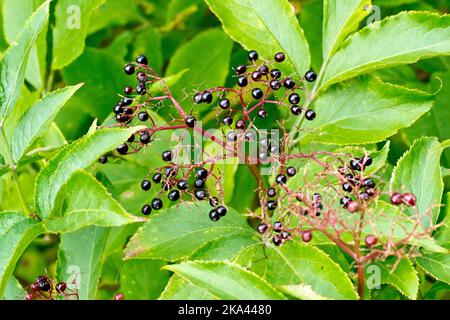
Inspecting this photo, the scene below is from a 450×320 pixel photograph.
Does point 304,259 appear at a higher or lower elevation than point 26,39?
lower

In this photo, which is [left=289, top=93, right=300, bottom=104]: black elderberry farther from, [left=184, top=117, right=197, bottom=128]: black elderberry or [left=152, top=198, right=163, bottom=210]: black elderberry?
[left=152, top=198, right=163, bottom=210]: black elderberry

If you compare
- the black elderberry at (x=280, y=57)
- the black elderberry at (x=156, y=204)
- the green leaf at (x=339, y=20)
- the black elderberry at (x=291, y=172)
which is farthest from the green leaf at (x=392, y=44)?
the black elderberry at (x=156, y=204)

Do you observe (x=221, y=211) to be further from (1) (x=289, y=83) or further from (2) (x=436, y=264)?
(2) (x=436, y=264)

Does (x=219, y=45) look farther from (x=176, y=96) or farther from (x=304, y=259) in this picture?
(x=304, y=259)

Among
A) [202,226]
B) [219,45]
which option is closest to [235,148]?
[202,226]

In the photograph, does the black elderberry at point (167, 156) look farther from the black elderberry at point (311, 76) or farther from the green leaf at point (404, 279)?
the green leaf at point (404, 279)

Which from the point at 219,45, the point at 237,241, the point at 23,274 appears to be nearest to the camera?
the point at 237,241

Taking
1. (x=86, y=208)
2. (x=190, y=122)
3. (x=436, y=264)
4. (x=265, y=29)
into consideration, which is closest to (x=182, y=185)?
(x=190, y=122)
